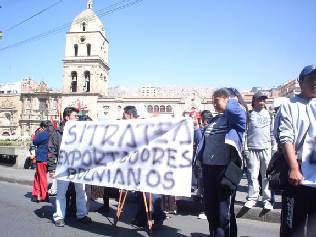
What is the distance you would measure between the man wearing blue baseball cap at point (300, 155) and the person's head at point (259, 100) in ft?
10.8

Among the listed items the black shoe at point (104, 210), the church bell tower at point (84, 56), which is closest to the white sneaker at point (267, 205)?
the black shoe at point (104, 210)

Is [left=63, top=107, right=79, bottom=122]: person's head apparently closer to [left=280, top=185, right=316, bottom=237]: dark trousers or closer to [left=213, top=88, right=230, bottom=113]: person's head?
[left=213, top=88, right=230, bottom=113]: person's head

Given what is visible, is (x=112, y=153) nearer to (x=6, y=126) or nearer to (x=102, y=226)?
(x=102, y=226)

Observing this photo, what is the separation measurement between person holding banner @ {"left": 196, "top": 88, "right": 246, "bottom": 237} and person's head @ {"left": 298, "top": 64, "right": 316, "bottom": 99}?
38.4 inches

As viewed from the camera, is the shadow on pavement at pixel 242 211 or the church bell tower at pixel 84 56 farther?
the church bell tower at pixel 84 56

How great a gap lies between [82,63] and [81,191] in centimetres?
7188

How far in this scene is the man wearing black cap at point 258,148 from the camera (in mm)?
6711

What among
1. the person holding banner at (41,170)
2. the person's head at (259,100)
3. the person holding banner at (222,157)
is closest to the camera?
the person holding banner at (222,157)

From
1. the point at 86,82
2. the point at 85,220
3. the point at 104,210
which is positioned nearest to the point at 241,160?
the point at 85,220

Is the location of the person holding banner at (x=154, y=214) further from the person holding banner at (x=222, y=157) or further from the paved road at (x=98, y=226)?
the person holding banner at (x=222, y=157)

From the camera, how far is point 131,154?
564 centimetres

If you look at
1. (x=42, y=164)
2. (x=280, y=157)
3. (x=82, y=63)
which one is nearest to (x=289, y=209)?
(x=280, y=157)

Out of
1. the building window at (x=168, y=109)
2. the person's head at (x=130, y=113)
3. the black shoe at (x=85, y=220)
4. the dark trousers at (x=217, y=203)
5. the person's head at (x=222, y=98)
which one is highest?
the person's head at (x=222, y=98)

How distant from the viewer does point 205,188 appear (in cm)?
464
